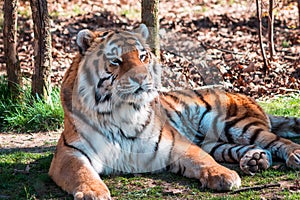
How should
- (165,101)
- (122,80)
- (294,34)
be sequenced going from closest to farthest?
(122,80) < (165,101) < (294,34)

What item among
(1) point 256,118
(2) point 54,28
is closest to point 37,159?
(1) point 256,118

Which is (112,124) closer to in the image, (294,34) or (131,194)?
(131,194)

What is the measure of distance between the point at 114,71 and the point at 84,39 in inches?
17.4

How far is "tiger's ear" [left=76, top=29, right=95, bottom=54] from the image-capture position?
4876 millimetres

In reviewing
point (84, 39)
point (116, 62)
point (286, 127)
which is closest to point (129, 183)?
point (116, 62)

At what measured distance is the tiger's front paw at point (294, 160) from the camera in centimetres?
487

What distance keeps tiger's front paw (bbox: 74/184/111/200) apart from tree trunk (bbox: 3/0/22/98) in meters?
3.40

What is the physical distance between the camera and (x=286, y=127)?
5.94 metres

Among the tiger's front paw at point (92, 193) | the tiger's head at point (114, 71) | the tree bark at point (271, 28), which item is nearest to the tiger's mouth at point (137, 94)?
the tiger's head at point (114, 71)

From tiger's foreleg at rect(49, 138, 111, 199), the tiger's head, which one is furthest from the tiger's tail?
tiger's foreleg at rect(49, 138, 111, 199)

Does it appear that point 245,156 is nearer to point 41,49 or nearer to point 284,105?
point 284,105

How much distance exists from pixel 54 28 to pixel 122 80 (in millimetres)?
7224

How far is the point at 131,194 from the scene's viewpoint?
457cm

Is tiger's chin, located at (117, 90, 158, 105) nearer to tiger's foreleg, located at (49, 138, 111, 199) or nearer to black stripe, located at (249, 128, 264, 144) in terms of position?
tiger's foreleg, located at (49, 138, 111, 199)
